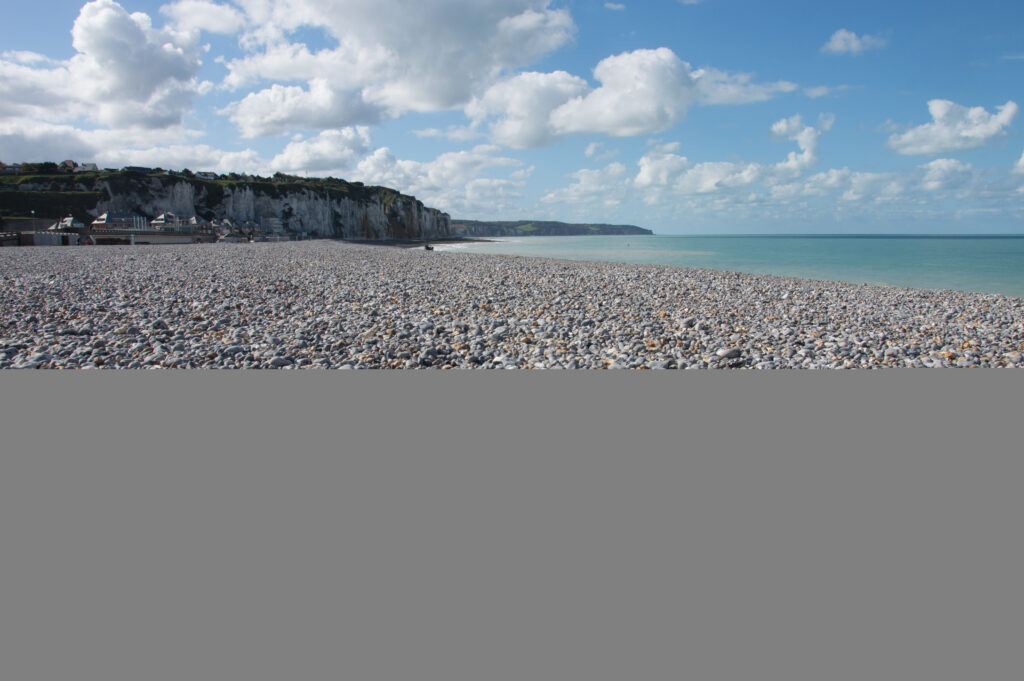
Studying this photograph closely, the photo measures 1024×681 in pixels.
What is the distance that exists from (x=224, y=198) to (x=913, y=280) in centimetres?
8414

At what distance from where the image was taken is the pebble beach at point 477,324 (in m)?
7.14

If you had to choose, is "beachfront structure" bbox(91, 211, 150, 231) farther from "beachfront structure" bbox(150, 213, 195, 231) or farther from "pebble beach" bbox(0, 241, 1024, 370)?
"pebble beach" bbox(0, 241, 1024, 370)

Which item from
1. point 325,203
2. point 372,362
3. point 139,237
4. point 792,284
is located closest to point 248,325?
point 372,362

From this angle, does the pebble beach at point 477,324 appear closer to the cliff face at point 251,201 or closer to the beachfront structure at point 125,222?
the beachfront structure at point 125,222

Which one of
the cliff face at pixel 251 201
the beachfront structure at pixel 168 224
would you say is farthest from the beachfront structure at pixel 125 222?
the beachfront structure at pixel 168 224

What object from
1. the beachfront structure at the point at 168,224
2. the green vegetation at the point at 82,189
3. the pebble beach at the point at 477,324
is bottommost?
the pebble beach at the point at 477,324

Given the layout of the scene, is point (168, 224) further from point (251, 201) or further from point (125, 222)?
point (251, 201)

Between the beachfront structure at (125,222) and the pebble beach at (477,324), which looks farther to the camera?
the beachfront structure at (125,222)

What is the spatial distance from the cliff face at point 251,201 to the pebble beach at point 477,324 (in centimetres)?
6530

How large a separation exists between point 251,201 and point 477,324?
87510mm

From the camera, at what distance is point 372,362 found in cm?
694

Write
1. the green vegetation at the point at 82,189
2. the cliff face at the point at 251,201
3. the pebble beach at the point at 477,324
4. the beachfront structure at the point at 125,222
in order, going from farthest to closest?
the cliff face at the point at 251,201
the green vegetation at the point at 82,189
the beachfront structure at the point at 125,222
the pebble beach at the point at 477,324

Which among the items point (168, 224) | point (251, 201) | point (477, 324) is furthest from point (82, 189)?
point (477, 324)

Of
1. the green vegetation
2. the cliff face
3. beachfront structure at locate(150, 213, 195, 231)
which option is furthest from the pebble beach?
the cliff face
